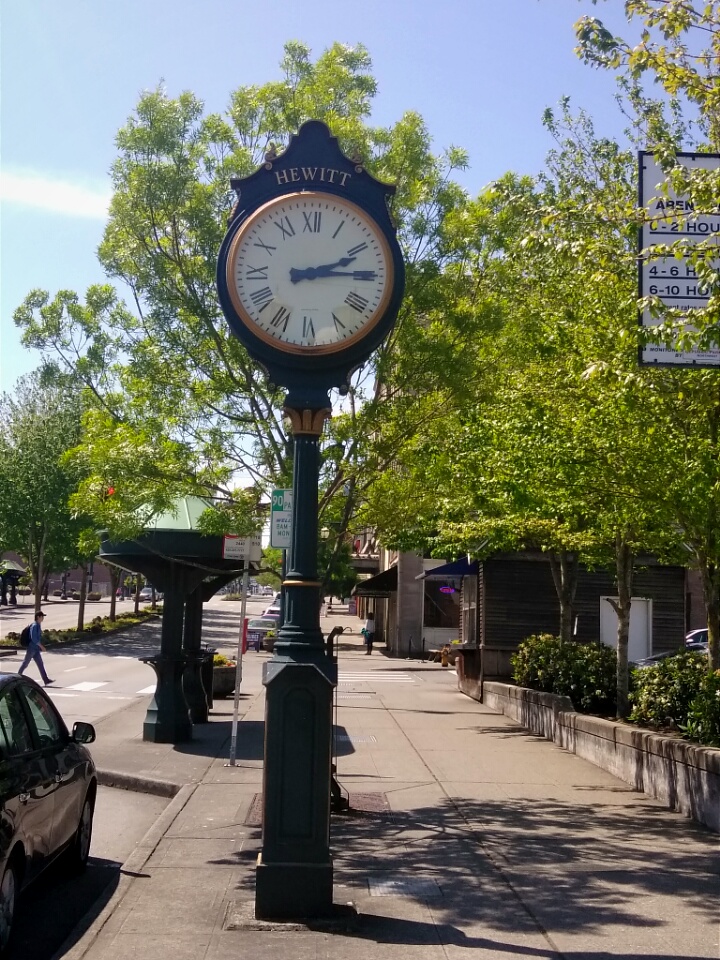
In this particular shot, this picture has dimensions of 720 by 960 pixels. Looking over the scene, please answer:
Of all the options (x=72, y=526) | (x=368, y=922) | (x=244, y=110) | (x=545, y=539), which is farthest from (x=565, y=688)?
(x=72, y=526)

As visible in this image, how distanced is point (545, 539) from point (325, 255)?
1249 centimetres

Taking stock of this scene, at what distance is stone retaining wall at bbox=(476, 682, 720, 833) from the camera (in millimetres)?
9906

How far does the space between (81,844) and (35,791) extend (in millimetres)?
1643

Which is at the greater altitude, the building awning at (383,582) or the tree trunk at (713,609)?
the building awning at (383,582)

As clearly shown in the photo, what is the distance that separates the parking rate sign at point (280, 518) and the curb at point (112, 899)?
2.54m

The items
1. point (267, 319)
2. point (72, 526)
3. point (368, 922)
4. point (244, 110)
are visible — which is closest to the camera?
point (368, 922)

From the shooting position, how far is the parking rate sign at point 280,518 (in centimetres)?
926

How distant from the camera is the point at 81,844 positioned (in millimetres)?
7957

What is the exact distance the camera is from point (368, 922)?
6.37 m

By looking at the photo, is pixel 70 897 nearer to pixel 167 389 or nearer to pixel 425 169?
pixel 167 389

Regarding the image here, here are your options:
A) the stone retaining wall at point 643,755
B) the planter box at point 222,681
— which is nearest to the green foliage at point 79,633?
the planter box at point 222,681

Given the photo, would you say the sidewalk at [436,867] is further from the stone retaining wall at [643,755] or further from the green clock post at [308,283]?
the green clock post at [308,283]

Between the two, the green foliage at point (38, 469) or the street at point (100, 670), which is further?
the green foliage at point (38, 469)

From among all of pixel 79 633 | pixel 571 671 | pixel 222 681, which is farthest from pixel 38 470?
pixel 571 671
